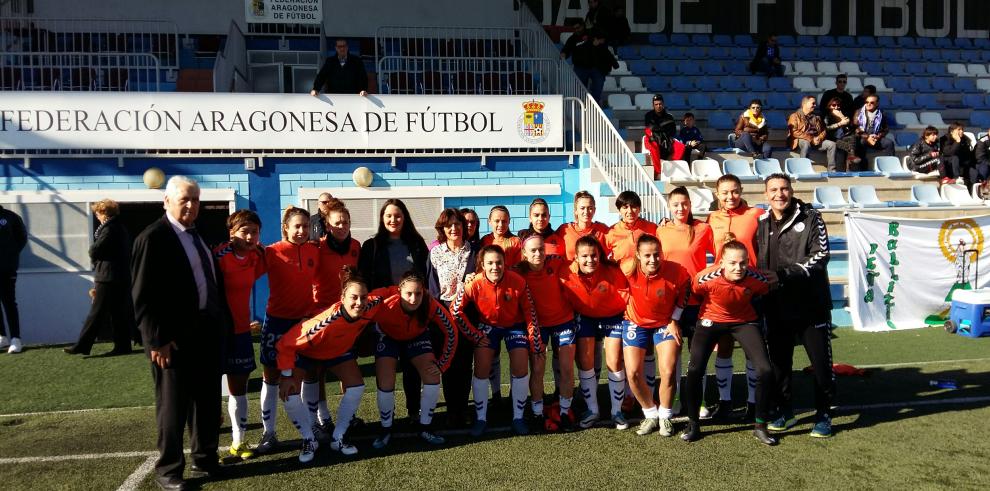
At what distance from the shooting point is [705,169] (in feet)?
38.4

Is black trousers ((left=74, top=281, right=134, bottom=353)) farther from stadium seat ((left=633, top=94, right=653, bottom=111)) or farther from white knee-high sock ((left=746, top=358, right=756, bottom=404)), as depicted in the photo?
stadium seat ((left=633, top=94, right=653, bottom=111))

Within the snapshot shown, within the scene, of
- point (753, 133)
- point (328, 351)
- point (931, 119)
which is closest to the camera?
point (328, 351)

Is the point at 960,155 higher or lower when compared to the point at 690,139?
lower

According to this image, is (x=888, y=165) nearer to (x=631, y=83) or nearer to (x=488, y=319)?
(x=631, y=83)

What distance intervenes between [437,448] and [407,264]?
1.33 metres

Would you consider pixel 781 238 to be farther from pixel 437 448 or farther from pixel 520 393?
pixel 437 448

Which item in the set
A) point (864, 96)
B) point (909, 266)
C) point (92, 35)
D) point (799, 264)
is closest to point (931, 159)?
point (864, 96)

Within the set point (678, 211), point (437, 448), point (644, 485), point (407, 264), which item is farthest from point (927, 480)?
point (407, 264)

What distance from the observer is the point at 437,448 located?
16.1 ft

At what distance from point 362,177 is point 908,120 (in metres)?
10.8

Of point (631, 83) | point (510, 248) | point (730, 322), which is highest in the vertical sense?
point (631, 83)

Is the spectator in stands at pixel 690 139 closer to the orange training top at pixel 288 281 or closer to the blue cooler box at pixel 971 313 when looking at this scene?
the blue cooler box at pixel 971 313

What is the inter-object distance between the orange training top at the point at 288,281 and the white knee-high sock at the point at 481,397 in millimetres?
1247

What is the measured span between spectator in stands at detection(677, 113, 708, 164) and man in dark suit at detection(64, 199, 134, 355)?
7.95 metres
